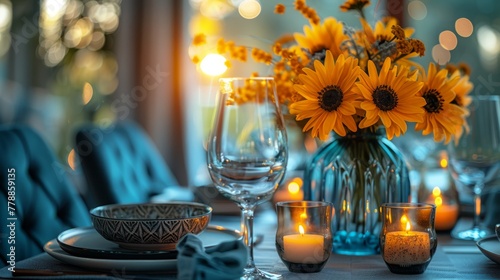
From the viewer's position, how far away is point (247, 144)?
3.54 feet

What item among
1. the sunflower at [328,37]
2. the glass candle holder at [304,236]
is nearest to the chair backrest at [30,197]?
the glass candle holder at [304,236]

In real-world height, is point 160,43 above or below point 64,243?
above

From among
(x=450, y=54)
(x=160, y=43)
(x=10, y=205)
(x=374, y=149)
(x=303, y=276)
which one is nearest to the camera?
(x=303, y=276)

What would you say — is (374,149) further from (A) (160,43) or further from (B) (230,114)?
(A) (160,43)

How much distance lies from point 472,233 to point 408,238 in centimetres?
50

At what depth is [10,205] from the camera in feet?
4.39

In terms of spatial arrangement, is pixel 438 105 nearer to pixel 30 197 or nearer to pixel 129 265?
pixel 129 265

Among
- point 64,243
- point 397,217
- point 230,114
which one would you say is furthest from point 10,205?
point 397,217

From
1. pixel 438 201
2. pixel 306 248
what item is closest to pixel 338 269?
pixel 306 248

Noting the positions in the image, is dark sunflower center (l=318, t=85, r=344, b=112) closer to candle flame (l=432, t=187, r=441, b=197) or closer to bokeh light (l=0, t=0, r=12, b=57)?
candle flame (l=432, t=187, r=441, b=197)

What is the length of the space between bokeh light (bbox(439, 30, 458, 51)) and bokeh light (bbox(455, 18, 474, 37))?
4cm

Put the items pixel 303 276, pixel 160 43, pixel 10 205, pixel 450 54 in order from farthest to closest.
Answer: pixel 160 43
pixel 450 54
pixel 10 205
pixel 303 276

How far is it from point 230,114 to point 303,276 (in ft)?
0.89

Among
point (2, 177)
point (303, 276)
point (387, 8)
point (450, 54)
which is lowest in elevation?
point (303, 276)
